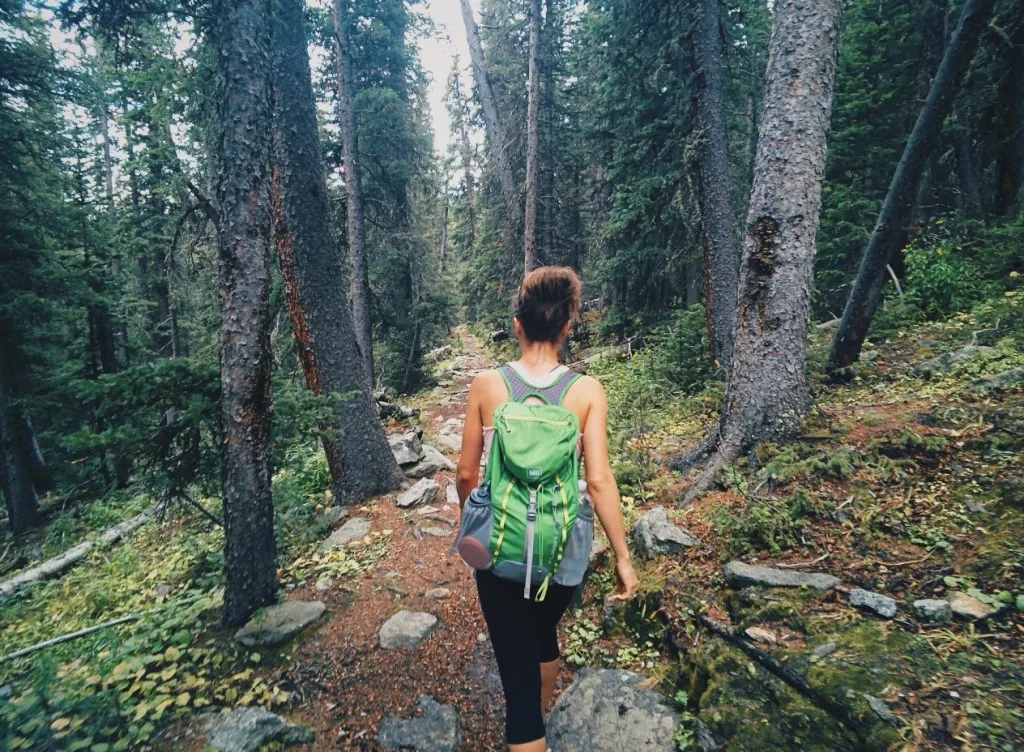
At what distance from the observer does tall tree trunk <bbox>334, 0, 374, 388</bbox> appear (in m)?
12.7

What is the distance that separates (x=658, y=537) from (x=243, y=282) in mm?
4350

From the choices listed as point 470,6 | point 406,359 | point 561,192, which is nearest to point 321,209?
point 406,359

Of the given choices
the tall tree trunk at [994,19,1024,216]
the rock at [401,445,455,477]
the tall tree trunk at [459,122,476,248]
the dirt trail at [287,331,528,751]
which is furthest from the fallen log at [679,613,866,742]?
the tall tree trunk at [459,122,476,248]

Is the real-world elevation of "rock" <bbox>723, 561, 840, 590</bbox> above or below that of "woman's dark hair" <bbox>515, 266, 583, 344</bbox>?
below

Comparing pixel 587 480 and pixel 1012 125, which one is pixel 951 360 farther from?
pixel 1012 125

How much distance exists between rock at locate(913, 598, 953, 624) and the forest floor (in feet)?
0.14

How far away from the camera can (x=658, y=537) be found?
4434mm

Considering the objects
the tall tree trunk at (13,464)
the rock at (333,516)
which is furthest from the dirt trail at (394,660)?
the tall tree trunk at (13,464)

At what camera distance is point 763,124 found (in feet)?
17.5

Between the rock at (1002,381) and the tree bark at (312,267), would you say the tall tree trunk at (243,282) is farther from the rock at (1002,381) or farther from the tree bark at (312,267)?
the rock at (1002,381)

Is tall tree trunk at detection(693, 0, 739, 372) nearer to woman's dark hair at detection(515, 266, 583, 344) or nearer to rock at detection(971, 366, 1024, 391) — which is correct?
rock at detection(971, 366, 1024, 391)

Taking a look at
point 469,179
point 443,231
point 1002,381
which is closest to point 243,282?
point 1002,381

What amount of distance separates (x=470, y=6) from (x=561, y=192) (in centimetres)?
692

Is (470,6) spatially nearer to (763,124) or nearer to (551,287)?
(763,124)
